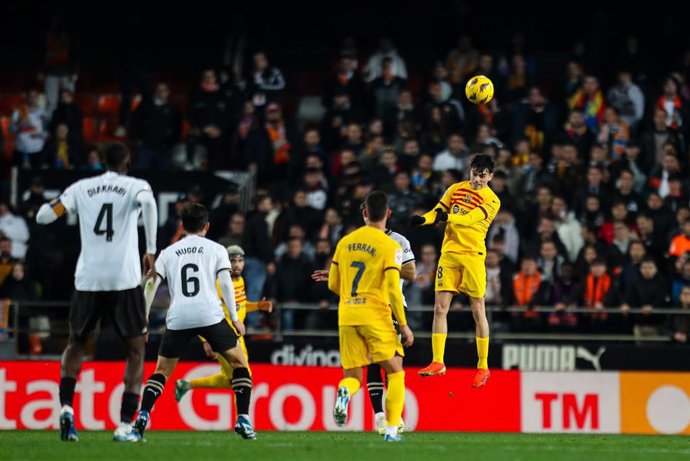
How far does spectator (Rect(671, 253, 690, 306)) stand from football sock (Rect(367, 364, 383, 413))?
679cm

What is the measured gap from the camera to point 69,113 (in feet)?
75.7

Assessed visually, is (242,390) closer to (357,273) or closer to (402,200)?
(357,273)

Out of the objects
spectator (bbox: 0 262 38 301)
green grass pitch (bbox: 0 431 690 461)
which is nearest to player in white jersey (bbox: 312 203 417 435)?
green grass pitch (bbox: 0 431 690 461)

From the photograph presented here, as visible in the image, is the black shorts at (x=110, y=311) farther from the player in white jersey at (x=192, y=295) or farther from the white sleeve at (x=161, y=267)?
the white sleeve at (x=161, y=267)

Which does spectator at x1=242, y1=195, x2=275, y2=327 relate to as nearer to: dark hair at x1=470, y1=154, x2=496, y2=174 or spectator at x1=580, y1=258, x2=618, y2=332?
spectator at x1=580, y1=258, x2=618, y2=332

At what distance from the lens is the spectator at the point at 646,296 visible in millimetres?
19188

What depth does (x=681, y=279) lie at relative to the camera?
63.6 feet

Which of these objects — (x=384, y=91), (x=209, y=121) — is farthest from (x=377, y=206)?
(x=209, y=121)

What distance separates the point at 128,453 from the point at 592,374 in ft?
27.5

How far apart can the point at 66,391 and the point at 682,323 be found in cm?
1015

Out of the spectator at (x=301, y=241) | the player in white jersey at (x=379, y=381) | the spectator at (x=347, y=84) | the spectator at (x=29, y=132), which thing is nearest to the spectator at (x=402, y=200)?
the spectator at (x=301, y=241)

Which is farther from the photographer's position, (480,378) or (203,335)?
(480,378)

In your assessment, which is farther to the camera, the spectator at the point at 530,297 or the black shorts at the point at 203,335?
the spectator at the point at 530,297

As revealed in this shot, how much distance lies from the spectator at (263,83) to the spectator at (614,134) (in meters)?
5.33
